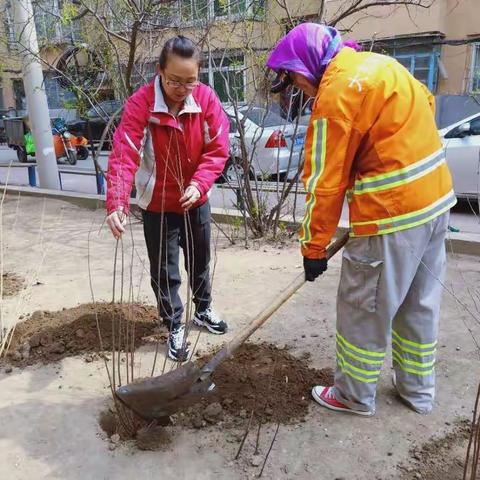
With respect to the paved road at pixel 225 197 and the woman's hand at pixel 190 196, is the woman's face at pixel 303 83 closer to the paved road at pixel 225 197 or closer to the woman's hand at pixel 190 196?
the woman's hand at pixel 190 196

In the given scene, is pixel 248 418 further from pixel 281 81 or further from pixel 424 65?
pixel 424 65

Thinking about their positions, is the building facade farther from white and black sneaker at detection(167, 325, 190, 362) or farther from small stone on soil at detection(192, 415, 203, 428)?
small stone on soil at detection(192, 415, 203, 428)

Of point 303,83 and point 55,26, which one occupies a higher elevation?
point 55,26

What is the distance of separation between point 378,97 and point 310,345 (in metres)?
1.63

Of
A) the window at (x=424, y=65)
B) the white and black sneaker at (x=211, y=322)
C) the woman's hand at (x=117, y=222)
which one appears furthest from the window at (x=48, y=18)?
the window at (x=424, y=65)

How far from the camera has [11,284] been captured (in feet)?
13.6

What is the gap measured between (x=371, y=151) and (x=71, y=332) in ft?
6.93

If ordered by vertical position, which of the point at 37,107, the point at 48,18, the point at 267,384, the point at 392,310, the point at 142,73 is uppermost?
the point at 48,18

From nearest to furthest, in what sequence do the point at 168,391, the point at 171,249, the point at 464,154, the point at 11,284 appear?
1. the point at 168,391
2. the point at 171,249
3. the point at 11,284
4. the point at 464,154

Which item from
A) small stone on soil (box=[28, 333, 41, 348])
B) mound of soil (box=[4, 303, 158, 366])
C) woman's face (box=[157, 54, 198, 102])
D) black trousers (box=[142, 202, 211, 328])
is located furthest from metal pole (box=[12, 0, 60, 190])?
woman's face (box=[157, 54, 198, 102])

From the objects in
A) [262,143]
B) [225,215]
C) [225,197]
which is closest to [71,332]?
[225,215]

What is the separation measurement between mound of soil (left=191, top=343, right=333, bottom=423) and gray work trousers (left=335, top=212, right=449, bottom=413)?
24 cm

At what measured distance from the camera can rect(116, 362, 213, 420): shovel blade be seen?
6.83 feet

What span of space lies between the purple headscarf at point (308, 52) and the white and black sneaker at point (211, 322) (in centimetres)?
166
